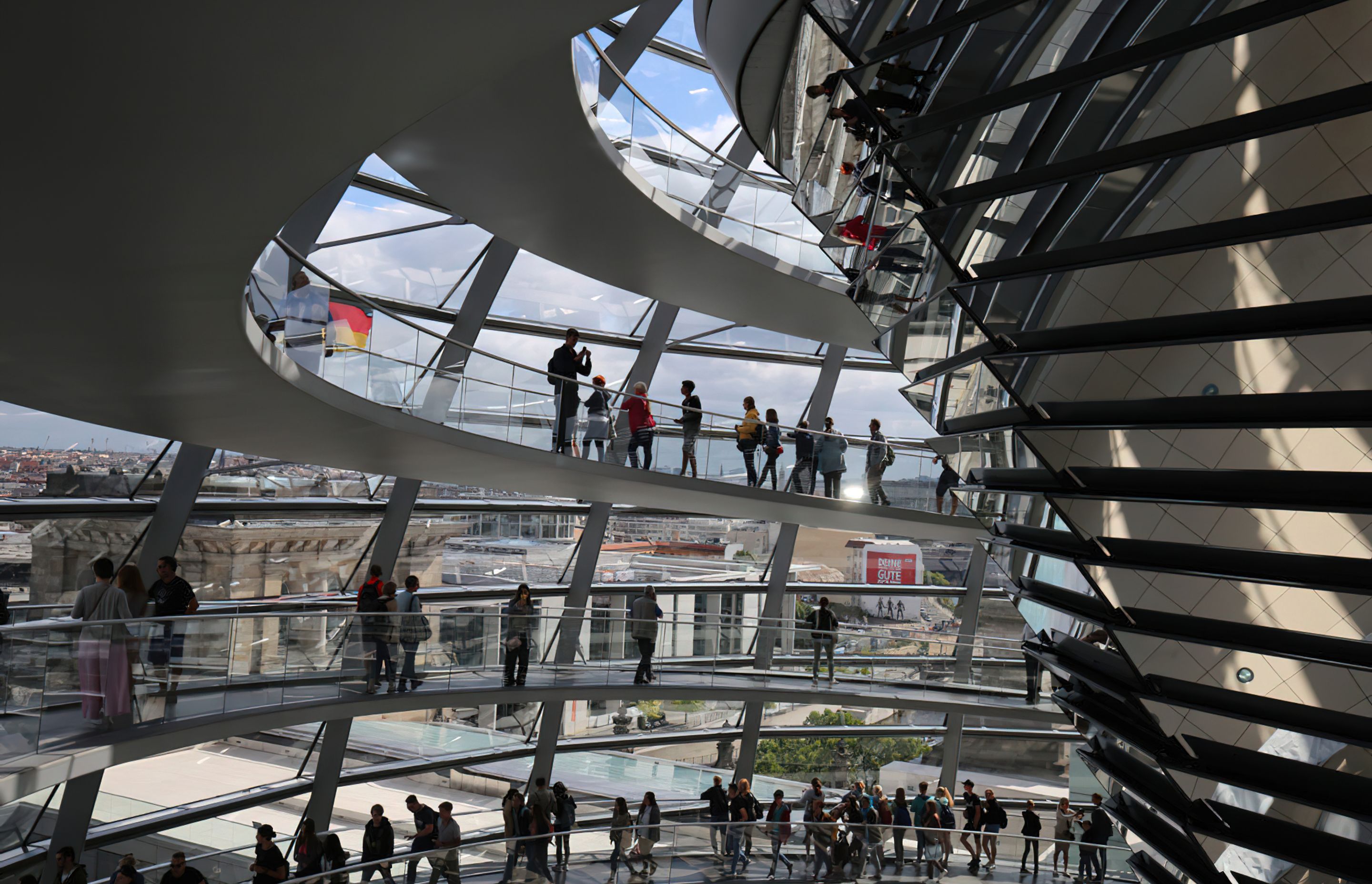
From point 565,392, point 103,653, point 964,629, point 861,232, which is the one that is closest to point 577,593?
point 565,392

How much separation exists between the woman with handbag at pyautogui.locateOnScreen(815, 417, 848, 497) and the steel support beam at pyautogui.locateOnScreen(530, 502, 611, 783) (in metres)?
4.29

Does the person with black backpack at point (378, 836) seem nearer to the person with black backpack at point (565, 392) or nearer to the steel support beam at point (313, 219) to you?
the person with black backpack at point (565, 392)

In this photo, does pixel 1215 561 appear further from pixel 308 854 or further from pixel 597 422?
pixel 308 854

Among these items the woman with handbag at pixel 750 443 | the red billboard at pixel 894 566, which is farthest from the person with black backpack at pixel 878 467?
the red billboard at pixel 894 566

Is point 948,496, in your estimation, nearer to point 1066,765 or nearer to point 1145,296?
point 1066,765

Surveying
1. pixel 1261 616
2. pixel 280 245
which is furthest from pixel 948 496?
pixel 280 245

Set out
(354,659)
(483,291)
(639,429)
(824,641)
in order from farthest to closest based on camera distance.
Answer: (824,641)
(483,291)
(639,429)
(354,659)

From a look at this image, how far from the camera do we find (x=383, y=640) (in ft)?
43.3

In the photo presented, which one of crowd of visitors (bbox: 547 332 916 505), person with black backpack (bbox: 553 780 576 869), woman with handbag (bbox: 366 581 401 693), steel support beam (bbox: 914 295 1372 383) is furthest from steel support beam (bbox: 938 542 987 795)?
steel support beam (bbox: 914 295 1372 383)

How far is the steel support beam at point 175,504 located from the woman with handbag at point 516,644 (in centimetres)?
472

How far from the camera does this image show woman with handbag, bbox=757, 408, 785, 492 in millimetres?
16391

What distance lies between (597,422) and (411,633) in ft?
13.1

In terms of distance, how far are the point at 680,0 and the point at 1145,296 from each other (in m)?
10.9

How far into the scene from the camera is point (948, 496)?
17703 millimetres
